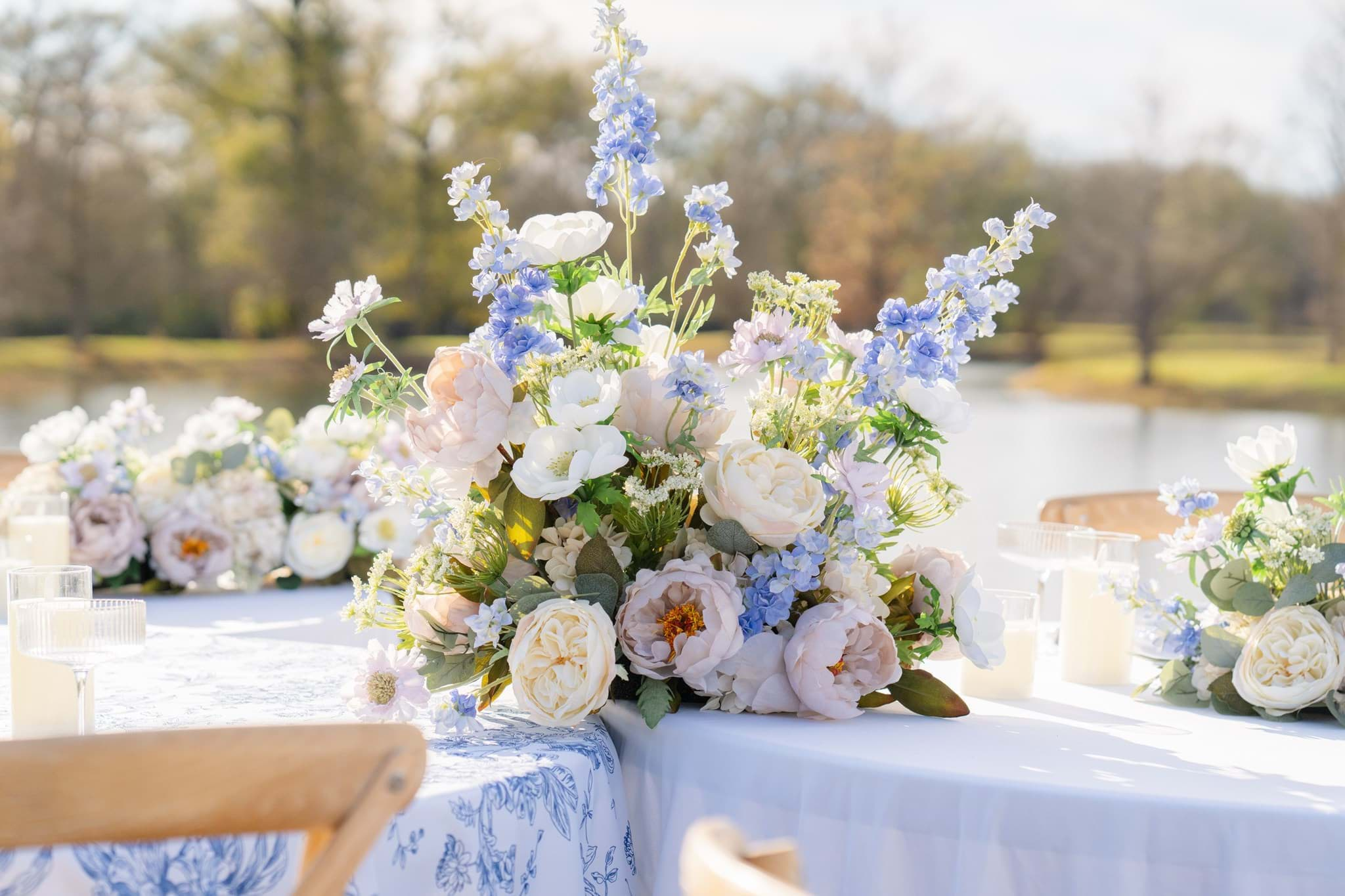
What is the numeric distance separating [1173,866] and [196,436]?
5.51 ft

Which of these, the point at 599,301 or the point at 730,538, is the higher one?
the point at 599,301

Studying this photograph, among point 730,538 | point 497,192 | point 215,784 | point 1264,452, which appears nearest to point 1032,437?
point 497,192

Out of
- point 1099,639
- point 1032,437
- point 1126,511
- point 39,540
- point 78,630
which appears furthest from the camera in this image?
point 1032,437

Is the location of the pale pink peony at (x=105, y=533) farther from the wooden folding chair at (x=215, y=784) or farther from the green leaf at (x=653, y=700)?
the wooden folding chair at (x=215, y=784)

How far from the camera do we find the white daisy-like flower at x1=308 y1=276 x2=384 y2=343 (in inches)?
45.1

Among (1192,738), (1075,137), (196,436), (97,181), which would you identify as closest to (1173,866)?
(1192,738)

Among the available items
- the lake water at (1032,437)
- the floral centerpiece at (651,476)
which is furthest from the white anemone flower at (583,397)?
the lake water at (1032,437)

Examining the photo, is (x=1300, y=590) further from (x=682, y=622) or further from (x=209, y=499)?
(x=209, y=499)

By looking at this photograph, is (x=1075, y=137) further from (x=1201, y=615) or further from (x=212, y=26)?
(x=1201, y=615)

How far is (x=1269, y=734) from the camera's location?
1185 millimetres

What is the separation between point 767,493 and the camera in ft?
3.70

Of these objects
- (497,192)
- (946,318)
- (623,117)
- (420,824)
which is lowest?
(420,824)

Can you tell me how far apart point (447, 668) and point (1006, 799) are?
531 millimetres

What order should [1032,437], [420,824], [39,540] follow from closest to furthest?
[420,824]
[39,540]
[1032,437]
